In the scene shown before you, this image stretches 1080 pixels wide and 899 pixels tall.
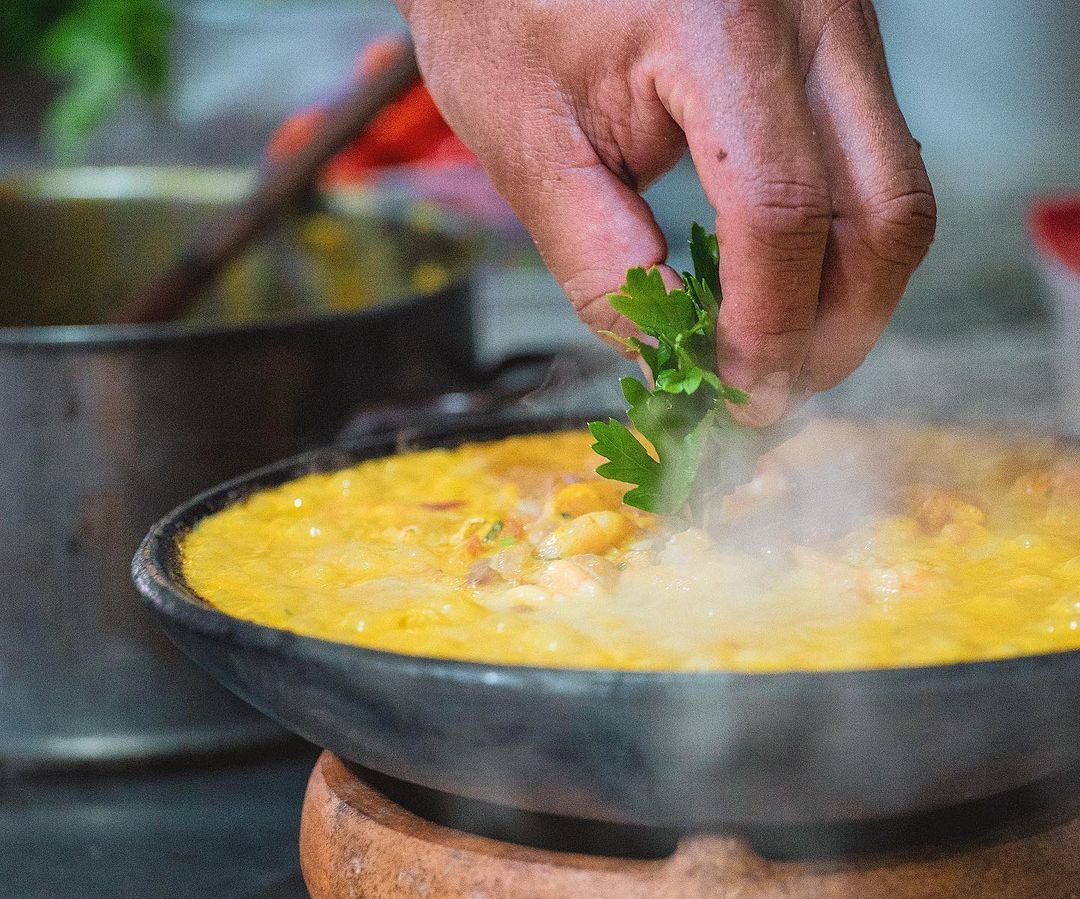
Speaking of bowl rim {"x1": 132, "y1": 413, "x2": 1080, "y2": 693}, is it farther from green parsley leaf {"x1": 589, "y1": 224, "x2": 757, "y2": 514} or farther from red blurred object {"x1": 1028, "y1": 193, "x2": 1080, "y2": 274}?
red blurred object {"x1": 1028, "y1": 193, "x2": 1080, "y2": 274}

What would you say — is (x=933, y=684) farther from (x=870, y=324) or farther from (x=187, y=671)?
(x=187, y=671)

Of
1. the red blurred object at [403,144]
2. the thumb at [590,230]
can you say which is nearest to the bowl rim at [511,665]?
the thumb at [590,230]

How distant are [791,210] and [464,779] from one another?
0.65 metres

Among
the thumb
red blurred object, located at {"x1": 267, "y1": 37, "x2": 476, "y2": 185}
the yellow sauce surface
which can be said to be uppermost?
the thumb

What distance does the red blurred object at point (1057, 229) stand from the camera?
3424 millimetres

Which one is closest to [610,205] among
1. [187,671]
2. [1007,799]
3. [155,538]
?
[155,538]

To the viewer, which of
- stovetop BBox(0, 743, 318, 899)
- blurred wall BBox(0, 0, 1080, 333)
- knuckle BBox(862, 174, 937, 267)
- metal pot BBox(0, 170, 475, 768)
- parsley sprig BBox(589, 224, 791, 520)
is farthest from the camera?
blurred wall BBox(0, 0, 1080, 333)

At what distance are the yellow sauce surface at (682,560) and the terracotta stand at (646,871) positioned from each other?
22 centimetres

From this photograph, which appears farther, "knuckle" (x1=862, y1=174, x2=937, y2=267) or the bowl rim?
"knuckle" (x1=862, y1=174, x2=937, y2=267)

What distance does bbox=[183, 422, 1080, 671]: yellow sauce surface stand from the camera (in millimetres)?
1362

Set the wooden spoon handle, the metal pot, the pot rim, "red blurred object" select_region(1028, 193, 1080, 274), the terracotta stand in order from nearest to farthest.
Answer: the terracotta stand, the metal pot, the pot rim, the wooden spoon handle, "red blurred object" select_region(1028, 193, 1080, 274)

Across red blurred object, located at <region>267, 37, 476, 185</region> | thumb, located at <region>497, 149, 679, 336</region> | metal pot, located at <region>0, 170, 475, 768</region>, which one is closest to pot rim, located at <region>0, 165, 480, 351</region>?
metal pot, located at <region>0, 170, 475, 768</region>

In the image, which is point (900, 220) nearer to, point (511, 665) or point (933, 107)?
point (511, 665)

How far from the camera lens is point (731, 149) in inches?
55.5
